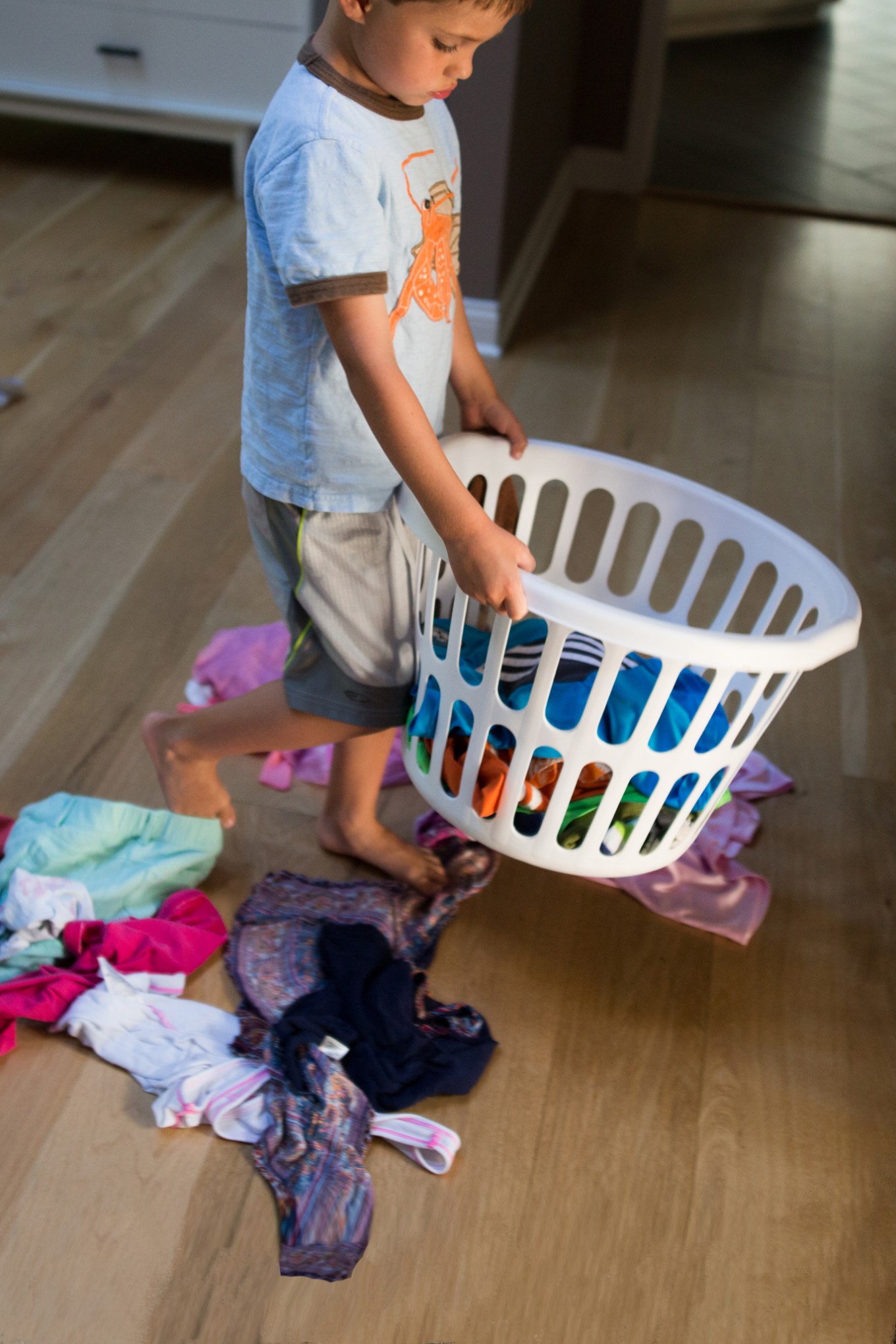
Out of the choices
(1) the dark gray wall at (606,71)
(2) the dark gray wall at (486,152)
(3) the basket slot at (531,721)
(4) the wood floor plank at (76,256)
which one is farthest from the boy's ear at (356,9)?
(1) the dark gray wall at (606,71)

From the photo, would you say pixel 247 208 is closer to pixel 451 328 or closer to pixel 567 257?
pixel 451 328

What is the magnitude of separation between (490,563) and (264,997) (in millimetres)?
450

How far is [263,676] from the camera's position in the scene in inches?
53.0

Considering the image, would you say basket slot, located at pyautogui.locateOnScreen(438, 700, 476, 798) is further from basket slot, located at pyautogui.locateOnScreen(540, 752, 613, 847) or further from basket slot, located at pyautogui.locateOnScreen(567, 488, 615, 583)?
basket slot, located at pyautogui.locateOnScreen(567, 488, 615, 583)

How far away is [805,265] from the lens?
2.67m

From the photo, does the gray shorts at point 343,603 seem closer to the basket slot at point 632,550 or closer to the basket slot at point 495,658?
the basket slot at point 495,658

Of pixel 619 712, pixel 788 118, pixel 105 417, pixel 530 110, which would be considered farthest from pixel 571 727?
pixel 788 118

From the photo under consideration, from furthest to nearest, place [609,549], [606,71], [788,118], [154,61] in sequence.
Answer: [788,118] < [606,71] < [154,61] < [609,549]

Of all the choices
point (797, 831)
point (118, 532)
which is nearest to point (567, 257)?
point (118, 532)

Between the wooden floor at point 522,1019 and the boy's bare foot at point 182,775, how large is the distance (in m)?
0.05

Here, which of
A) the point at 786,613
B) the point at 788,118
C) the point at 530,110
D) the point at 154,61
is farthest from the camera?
the point at 788,118

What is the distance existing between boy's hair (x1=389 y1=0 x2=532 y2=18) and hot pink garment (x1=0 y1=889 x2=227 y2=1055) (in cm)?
75

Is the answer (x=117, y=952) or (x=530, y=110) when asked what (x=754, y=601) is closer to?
(x=117, y=952)

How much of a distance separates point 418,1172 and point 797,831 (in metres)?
0.58
